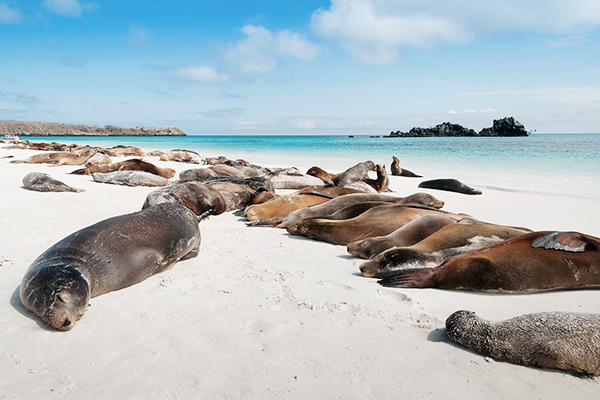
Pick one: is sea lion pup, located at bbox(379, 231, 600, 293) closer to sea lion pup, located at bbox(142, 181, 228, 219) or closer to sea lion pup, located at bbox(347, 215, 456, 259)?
sea lion pup, located at bbox(347, 215, 456, 259)

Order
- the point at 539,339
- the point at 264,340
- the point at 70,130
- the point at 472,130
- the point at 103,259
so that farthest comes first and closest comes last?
the point at 70,130, the point at 472,130, the point at 103,259, the point at 264,340, the point at 539,339

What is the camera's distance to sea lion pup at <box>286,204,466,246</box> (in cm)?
443

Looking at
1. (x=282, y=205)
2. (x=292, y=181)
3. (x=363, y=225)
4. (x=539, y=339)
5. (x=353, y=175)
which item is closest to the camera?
(x=539, y=339)

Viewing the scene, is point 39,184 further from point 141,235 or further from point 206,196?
point 141,235

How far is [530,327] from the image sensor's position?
6.86 ft

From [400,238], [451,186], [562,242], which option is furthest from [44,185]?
[451,186]

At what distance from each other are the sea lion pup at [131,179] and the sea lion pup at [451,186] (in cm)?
659

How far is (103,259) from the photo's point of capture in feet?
9.46

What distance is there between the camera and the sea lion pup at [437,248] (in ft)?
10.9

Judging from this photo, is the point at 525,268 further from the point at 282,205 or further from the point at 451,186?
the point at 451,186

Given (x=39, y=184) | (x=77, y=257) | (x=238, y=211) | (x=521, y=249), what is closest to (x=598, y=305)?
(x=521, y=249)

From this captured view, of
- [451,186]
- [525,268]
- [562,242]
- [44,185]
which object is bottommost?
[451,186]

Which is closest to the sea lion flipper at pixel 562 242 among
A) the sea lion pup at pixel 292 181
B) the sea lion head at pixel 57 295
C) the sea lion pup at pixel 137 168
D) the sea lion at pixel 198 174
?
the sea lion head at pixel 57 295

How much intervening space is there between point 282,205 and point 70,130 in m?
105
